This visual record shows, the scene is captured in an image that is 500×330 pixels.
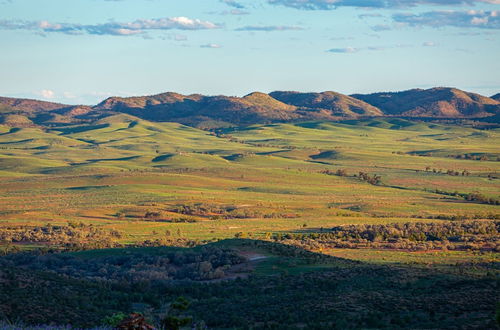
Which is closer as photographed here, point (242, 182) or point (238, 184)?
point (238, 184)

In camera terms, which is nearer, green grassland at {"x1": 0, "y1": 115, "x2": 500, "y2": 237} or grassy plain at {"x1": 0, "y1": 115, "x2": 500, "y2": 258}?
grassy plain at {"x1": 0, "y1": 115, "x2": 500, "y2": 258}

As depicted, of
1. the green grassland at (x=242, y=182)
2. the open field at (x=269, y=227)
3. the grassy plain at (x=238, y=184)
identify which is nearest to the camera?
the open field at (x=269, y=227)

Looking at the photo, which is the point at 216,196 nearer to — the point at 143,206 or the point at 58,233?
the point at 143,206

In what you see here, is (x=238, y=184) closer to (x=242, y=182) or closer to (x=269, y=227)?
(x=242, y=182)

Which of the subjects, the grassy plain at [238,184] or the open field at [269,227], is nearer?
the open field at [269,227]

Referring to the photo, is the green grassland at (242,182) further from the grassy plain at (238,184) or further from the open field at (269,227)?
the open field at (269,227)

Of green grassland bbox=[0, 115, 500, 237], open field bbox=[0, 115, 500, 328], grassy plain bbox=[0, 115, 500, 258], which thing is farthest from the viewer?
green grassland bbox=[0, 115, 500, 237]

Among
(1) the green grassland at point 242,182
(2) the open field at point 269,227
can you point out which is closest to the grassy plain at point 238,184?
(1) the green grassland at point 242,182

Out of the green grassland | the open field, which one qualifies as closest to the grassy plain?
the green grassland

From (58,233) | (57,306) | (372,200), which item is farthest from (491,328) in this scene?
(372,200)

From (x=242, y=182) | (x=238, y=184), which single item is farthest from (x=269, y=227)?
(x=242, y=182)

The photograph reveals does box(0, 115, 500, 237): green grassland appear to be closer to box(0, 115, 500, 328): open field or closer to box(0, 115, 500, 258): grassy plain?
box(0, 115, 500, 258): grassy plain

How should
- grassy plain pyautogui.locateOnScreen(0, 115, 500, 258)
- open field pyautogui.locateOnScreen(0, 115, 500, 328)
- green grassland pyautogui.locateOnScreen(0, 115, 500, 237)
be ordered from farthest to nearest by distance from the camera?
green grassland pyautogui.locateOnScreen(0, 115, 500, 237) → grassy plain pyautogui.locateOnScreen(0, 115, 500, 258) → open field pyautogui.locateOnScreen(0, 115, 500, 328)

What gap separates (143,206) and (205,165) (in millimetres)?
53767
